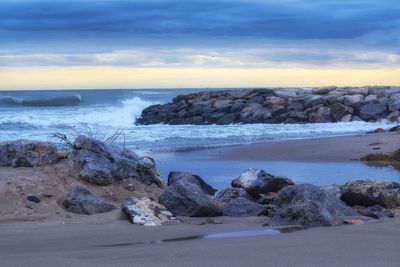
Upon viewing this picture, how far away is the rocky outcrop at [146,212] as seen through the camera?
22.2 ft

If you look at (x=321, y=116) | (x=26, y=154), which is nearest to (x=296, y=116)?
(x=321, y=116)

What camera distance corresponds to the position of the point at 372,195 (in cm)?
820

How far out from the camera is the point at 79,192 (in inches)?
292

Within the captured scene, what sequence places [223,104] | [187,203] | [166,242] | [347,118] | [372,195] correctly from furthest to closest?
[223,104]
[347,118]
[372,195]
[187,203]
[166,242]

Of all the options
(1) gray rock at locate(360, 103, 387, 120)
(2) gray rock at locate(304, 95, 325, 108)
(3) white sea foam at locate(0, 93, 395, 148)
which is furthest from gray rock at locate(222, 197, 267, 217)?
(2) gray rock at locate(304, 95, 325, 108)

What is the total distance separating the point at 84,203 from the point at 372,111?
2630 cm

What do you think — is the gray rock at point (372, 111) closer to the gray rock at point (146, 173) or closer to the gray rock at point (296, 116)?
the gray rock at point (296, 116)

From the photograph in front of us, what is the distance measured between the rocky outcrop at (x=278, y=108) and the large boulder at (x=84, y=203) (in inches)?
977

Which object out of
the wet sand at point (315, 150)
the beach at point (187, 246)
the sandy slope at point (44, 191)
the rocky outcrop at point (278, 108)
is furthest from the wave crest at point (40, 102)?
the beach at point (187, 246)

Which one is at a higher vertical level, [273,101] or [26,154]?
[26,154]

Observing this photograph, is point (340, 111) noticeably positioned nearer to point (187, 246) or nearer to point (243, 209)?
point (243, 209)

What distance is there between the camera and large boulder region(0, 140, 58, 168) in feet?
27.7

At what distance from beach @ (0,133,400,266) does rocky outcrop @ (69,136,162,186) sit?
0.71ft

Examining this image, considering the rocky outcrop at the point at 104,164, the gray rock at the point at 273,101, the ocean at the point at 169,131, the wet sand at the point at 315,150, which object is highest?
the rocky outcrop at the point at 104,164
